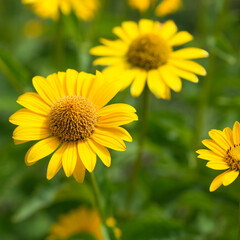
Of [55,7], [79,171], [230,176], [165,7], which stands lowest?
[230,176]

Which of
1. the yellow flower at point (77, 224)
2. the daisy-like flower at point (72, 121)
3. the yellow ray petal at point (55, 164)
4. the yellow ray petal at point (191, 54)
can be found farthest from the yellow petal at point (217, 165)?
the yellow flower at point (77, 224)

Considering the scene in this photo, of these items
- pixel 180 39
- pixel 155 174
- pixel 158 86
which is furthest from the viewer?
pixel 155 174

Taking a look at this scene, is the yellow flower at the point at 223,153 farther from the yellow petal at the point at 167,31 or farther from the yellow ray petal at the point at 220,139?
the yellow petal at the point at 167,31

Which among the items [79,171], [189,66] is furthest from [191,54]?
[79,171]

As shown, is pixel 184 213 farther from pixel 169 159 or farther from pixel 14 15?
pixel 14 15

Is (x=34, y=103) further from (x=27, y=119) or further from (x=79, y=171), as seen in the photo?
(x=79, y=171)

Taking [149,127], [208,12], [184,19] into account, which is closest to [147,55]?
[149,127]
